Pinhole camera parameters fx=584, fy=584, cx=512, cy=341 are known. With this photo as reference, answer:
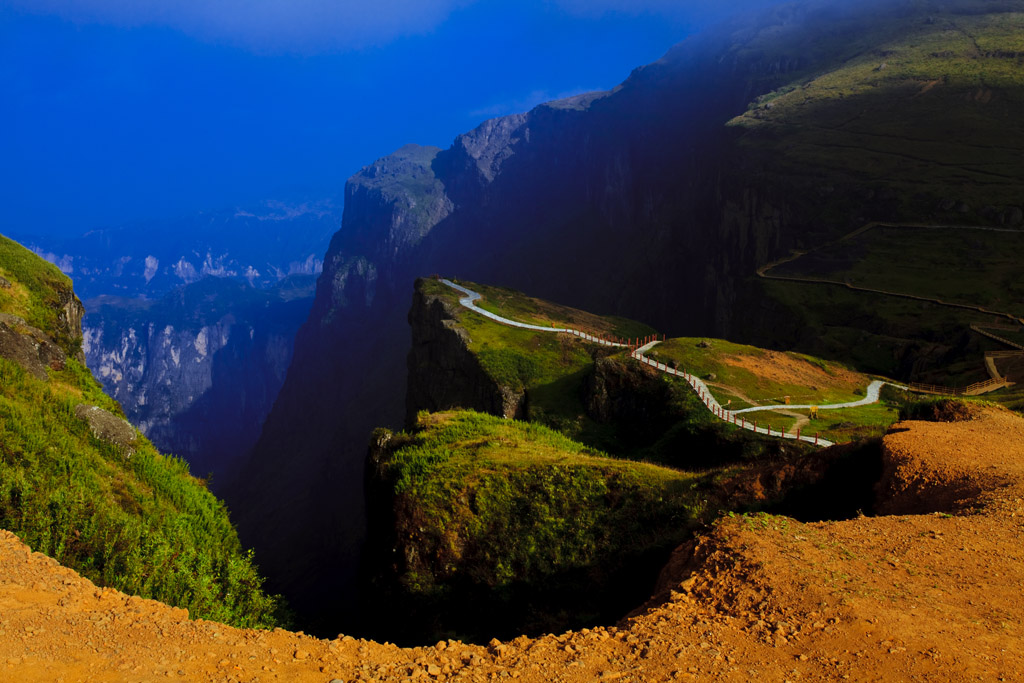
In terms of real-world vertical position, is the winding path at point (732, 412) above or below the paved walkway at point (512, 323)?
below

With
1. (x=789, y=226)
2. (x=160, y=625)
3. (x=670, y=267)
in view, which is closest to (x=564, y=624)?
(x=160, y=625)

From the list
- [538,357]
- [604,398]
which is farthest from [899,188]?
[604,398]

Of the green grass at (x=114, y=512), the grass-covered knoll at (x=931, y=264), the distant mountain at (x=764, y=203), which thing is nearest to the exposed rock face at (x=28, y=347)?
the green grass at (x=114, y=512)

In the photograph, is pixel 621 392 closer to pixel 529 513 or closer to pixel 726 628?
pixel 529 513

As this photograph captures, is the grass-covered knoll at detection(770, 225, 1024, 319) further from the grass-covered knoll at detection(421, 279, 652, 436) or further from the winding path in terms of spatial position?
the grass-covered knoll at detection(421, 279, 652, 436)

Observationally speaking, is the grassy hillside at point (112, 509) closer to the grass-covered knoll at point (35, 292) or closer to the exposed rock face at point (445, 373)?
the grass-covered knoll at point (35, 292)

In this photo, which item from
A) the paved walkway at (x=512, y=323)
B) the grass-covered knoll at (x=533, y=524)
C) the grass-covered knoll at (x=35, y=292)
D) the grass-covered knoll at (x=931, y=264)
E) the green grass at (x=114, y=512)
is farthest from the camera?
the grass-covered knoll at (x=931, y=264)

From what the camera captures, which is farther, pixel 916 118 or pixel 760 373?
pixel 916 118
